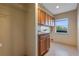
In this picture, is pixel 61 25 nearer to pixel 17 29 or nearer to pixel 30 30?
pixel 30 30

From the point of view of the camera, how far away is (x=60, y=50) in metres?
1.98

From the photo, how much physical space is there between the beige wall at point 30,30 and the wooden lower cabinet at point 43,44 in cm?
12

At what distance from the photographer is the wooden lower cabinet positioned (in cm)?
199

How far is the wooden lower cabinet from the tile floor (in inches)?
3.2

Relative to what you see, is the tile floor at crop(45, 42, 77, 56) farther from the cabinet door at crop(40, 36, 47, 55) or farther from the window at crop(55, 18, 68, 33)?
the window at crop(55, 18, 68, 33)

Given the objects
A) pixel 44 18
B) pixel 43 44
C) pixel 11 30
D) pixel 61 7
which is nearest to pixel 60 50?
pixel 43 44

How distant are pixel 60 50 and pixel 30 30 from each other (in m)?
0.69

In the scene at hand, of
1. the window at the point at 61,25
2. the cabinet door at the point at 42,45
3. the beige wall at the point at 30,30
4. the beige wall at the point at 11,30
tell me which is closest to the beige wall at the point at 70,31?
the window at the point at 61,25

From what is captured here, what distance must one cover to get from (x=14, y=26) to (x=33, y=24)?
37cm

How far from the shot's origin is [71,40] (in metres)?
1.98

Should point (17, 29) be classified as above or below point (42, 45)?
above

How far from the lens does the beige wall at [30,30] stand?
1.96 meters

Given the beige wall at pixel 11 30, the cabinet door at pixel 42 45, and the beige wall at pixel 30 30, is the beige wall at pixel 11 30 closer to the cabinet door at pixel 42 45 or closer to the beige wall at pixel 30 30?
the beige wall at pixel 30 30

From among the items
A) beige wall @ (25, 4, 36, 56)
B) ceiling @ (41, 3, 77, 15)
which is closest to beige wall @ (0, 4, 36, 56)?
beige wall @ (25, 4, 36, 56)
